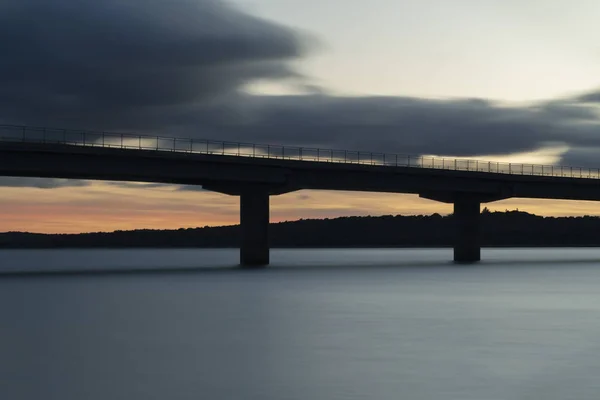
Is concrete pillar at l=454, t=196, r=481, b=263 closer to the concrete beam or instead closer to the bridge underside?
the concrete beam

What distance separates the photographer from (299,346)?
25.8 meters

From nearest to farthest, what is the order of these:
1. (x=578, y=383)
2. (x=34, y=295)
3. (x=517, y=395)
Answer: (x=517, y=395) → (x=578, y=383) → (x=34, y=295)

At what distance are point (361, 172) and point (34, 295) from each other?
1730 inches

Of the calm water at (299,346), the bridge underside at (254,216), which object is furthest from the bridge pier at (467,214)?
the calm water at (299,346)

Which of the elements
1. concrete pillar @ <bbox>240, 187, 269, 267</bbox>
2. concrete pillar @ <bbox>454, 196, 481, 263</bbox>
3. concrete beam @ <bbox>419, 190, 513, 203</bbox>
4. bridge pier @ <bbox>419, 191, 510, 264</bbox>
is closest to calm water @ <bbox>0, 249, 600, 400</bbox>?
concrete pillar @ <bbox>240, 187, 269, 267</bbox>

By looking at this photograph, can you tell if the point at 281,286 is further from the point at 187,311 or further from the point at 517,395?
the point at 517,395

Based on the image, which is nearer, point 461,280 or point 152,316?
point 152,316

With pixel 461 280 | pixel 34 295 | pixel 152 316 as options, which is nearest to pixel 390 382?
pixel 152 316

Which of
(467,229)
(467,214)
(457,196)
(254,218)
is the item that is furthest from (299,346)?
(467,229)

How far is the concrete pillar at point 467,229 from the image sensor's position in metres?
100

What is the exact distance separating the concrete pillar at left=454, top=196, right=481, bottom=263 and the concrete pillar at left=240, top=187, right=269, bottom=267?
26.5 metres

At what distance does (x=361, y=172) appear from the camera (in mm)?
88125

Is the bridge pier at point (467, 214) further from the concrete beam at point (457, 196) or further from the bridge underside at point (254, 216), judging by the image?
the bridge underside at point (254, 216)

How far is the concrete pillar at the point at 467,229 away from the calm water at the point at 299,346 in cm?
5163
